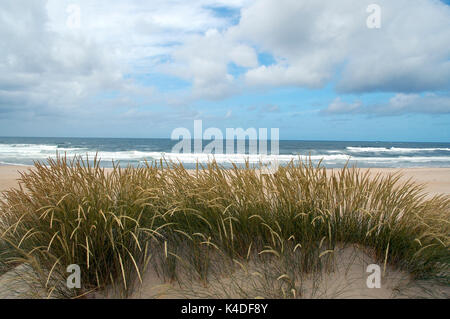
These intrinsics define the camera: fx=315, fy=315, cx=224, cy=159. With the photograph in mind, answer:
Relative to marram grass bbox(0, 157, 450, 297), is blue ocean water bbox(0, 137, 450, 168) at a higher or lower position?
higher

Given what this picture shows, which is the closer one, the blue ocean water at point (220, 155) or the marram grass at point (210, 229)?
the marram grass at point (210, 229)

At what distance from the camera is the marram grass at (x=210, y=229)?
2.71 m

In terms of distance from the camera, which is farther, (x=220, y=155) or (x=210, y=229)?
(x=220, y=155)

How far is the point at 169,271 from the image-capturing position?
112 inches

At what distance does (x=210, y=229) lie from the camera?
3020 mm

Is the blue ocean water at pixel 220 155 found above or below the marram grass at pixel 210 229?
above

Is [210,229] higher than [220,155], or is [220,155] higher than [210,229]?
[220,155]

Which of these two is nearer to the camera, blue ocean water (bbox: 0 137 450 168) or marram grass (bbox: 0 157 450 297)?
marram grass (bbox: 0 157 450 297)

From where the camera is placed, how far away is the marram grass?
2705mm
